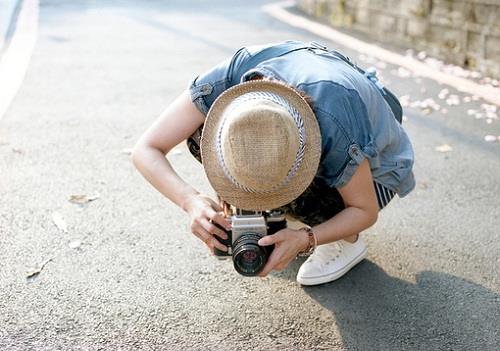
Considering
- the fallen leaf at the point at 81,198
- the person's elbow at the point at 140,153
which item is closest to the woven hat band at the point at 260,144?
the person's elbow at the point at 140,153

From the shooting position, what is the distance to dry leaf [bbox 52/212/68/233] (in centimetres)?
304

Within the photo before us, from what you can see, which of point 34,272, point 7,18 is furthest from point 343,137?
point 7,18

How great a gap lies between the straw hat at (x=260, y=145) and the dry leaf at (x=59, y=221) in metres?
1.32

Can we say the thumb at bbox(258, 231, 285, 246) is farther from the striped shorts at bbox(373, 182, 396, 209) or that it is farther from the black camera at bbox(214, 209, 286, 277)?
the striped shorts at bbox(373, 182, 396, 209)

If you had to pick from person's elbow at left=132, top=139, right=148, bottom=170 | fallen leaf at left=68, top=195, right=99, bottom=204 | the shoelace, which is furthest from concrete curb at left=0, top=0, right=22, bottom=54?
the shoelace

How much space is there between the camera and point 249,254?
2.01 metres

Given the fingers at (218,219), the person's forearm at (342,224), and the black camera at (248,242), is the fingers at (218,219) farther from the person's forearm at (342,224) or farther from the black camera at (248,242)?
the person's forearm at (342,224)

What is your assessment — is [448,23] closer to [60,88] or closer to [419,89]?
[419,89]

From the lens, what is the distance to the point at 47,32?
7.97 m

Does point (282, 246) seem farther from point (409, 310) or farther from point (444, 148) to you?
point (444, 148)

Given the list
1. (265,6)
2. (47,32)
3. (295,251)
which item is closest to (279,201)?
(295,251)

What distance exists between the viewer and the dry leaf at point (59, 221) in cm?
304

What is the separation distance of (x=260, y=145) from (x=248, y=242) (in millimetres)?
371

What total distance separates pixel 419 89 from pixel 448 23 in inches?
48.9
